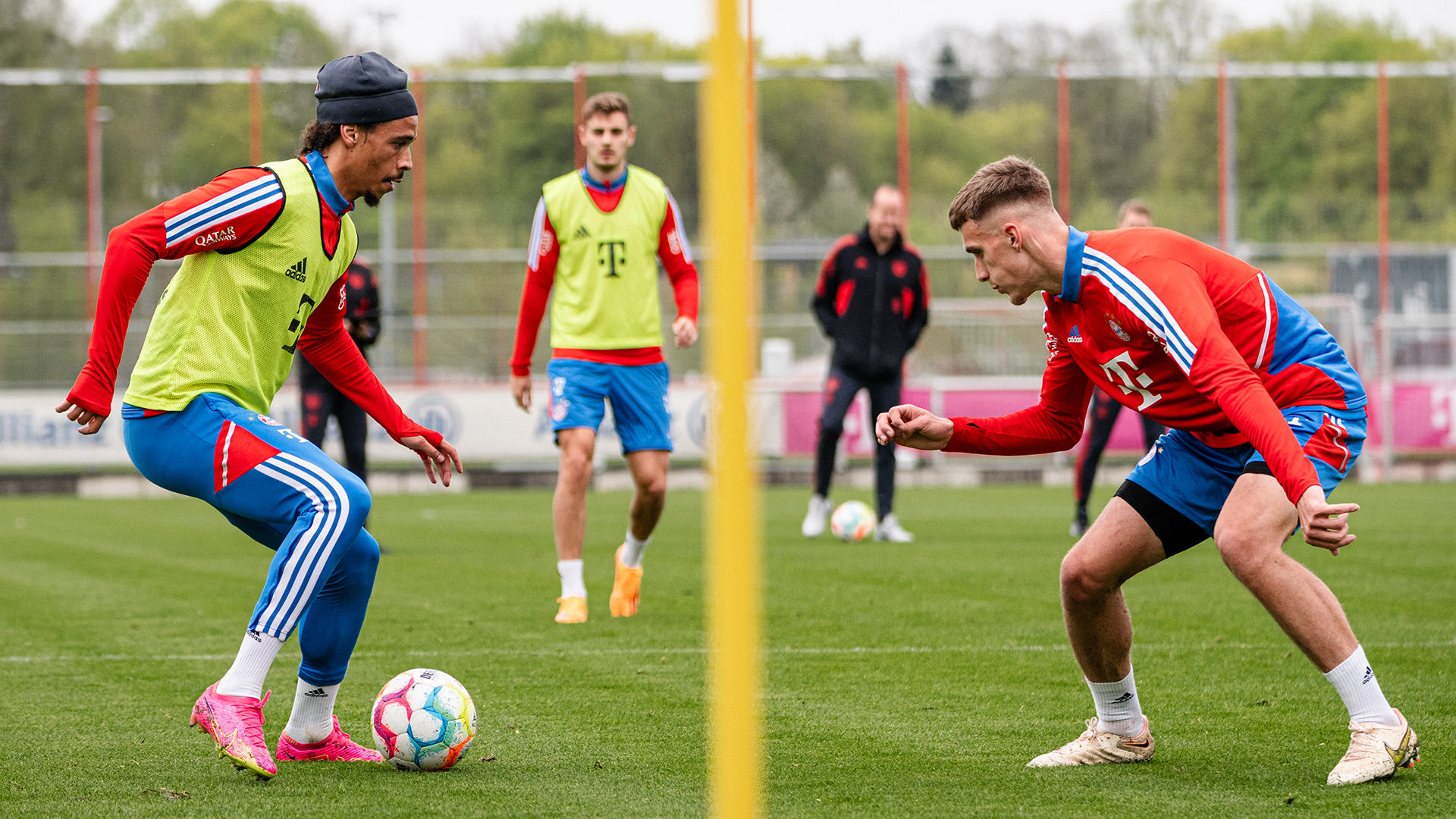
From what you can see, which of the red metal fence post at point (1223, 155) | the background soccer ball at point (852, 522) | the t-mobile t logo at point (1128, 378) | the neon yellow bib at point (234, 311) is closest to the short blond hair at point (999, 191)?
the t-mobile t logo at point (1128, 378)

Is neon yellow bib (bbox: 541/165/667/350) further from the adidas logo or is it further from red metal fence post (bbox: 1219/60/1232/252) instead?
red metal fence post (bbox: 1219/60/1232/252)

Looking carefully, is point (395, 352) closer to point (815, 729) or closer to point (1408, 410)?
point (1408, 410)

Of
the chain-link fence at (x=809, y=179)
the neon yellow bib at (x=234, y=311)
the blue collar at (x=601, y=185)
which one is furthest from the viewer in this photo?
the chain-link fence at (x=809, y=179)

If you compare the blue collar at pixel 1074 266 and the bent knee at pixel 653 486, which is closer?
the blue collar at pixel 1074 266

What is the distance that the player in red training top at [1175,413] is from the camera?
3875 millimetres

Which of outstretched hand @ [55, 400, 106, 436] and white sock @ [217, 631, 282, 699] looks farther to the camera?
white sock @ [217, 631, 282, 699]

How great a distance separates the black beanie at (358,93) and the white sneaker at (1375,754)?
2993 millimetres

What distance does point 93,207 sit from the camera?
2481cm

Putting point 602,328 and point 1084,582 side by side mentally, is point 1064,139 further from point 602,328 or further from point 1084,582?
point 1084,582

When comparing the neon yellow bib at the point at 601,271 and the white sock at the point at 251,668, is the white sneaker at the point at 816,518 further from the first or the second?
the white sock at the point at 251,668

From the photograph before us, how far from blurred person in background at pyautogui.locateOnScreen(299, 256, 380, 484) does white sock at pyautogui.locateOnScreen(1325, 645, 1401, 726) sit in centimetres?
734

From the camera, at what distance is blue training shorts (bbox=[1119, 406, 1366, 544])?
4.03 m

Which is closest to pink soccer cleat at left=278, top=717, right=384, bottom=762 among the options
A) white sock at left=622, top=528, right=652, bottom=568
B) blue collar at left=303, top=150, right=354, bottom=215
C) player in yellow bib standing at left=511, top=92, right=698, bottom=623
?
blue collar at left=303, top=150, right=354, bottom=215

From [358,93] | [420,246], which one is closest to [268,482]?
[358,93]
